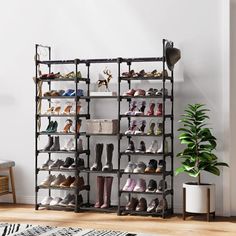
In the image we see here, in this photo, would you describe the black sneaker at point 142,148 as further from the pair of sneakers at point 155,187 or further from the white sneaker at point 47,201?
the white sneaker at point 47,201

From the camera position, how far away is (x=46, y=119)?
7.50 m

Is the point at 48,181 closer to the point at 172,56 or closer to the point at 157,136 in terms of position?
the point at 157,136

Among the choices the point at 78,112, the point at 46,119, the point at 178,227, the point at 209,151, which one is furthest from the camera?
the point at 46,119

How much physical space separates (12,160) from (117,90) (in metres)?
1.71

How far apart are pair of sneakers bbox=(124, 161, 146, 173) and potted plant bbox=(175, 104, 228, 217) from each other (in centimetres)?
44

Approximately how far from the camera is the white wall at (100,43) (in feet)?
22.4

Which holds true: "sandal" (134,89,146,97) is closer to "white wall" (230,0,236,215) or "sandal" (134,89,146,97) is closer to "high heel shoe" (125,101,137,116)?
"high heel shoe" (125,101,137,116)

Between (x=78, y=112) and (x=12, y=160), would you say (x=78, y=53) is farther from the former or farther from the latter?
(x=12, y=160)

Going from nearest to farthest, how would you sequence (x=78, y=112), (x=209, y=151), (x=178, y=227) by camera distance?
(x=178, y=227), (x=209, y=151), (x=78, y=112)

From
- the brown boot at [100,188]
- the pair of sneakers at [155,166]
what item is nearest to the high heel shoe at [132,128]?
the pair of sneakers at [155,166]

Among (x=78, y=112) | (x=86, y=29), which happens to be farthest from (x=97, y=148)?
(x=86, y=29)

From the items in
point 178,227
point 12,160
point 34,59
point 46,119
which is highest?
point 34,59

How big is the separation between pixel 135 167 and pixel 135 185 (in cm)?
22

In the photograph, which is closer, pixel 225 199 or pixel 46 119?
pixel 225 199
